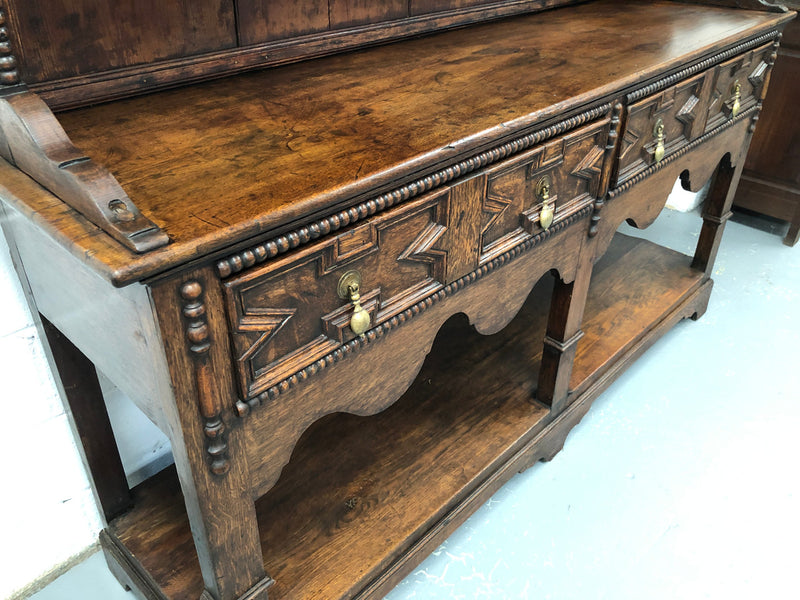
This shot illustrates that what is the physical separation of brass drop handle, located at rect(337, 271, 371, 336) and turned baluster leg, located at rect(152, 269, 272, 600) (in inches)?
8.0

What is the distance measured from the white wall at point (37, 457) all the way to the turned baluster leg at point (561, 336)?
41.0 inches

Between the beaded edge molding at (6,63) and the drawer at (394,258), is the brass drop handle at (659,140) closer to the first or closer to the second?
the drawer at (394,258)

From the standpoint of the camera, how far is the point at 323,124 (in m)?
1.11

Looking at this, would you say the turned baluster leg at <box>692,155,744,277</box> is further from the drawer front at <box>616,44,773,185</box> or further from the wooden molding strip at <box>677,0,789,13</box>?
the wooden molding strip at <box>677,0,789,13</box>

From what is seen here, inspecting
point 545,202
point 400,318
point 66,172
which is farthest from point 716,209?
point 66,172

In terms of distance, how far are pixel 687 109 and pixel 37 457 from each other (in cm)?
180

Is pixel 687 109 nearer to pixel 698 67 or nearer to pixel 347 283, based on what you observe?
pixel 698 67

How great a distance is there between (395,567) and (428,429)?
41 cm

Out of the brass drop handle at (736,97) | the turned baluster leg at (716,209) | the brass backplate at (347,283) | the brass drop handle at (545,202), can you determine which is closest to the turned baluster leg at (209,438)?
the brass backplate at (347,283)

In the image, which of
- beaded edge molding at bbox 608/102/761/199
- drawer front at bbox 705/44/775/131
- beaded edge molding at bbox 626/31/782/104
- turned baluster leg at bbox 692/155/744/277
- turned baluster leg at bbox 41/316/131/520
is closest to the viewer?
turned baluster leg at bbox 41/316/131/520

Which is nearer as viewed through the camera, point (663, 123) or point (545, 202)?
point (545, 202)

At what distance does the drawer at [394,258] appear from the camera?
0.92 m

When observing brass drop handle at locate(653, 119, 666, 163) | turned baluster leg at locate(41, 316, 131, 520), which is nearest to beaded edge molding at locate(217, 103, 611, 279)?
brass drop handle at locate(653, 119, 666, 163)

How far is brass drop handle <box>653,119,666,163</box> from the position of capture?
1.64 m
